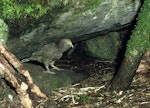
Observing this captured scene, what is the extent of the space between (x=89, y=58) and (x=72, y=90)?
7.92ft

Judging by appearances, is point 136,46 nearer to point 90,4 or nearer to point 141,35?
point 141,35

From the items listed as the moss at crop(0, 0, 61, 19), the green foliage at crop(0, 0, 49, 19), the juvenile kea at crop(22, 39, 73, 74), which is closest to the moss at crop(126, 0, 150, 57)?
the moss at crop(0, 0, 61, 19)

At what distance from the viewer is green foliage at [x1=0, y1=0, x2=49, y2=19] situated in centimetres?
577

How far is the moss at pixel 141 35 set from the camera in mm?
6242

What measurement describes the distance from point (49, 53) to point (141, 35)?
2.44 meters

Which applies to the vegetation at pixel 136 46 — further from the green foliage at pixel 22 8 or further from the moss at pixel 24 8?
the green foliage at pixel 22 8

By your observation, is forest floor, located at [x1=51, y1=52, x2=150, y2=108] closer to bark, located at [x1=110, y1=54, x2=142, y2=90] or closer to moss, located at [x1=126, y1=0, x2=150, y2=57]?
bark, located at [x1=110, y1=54, x2=142, y2=90]

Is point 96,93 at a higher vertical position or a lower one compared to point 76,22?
lower

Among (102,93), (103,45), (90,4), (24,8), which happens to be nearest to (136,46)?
(90,4)

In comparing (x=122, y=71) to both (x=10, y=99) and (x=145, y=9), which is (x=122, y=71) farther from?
(x=10, y=99)

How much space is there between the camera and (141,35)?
634 cm

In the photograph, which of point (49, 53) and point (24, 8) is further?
point (49, 53)

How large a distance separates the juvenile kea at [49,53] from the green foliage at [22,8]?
1645 millimetres

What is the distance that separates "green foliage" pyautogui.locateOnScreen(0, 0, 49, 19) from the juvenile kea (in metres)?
1.64
